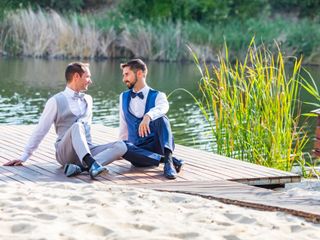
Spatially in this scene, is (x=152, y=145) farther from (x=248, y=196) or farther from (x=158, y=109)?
(x=248, y=196)

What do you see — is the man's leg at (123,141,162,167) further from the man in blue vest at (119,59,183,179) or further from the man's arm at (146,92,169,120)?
the man's arm at (146,92,169,120)

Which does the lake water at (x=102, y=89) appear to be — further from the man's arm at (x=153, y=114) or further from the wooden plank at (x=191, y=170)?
the man's arm at (x=153, y=114)

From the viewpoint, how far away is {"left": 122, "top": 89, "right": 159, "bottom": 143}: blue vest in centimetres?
658

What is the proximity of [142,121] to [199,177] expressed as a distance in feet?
1.95

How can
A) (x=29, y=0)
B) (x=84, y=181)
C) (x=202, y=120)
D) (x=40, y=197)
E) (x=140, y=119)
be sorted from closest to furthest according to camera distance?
(x=40, y=197)
(x=84, y=181)
(x=140, y=119)
(x=202, y=120)
(x=29, y=0)

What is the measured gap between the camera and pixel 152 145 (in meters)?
6.64

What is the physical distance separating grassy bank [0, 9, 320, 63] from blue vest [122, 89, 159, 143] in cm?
1610

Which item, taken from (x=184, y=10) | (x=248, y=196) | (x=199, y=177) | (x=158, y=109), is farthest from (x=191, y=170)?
(x=184, y=10)

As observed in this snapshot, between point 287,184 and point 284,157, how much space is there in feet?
2.75

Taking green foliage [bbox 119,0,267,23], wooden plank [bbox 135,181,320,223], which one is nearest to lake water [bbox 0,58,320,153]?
wooden plank [bbox 135,181,320,223]

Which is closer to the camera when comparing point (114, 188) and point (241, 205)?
point (241, 205)

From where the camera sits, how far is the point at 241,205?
510 centimetres

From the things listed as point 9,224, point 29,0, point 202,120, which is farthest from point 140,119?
point 29,0

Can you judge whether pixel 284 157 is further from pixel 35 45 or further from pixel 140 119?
pixel 35 45
